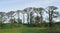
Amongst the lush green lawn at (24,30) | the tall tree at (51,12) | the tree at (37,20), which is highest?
the tall tree at (51,12)

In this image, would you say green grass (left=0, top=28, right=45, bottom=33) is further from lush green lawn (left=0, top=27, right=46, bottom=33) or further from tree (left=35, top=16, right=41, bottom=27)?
tree (left=35, top=16, right=41, bottom=27)

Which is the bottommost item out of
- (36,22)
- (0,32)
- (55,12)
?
(0,32)

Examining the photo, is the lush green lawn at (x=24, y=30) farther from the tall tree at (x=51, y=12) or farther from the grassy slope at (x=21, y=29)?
the tall tree at (x=51, y=12)

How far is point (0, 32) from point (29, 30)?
0.80m

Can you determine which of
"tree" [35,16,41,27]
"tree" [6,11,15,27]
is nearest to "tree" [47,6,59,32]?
"tree" [35,16,41,27]

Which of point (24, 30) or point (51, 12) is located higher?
point (51, 12)

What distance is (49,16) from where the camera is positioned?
401 centimetres

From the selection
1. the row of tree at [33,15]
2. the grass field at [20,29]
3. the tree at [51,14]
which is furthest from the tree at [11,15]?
the tree at [51,14]

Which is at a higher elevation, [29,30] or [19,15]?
[19,15]

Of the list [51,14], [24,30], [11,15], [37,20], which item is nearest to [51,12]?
[51,14]

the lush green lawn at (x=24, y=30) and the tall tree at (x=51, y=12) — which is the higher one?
the tall tree at (x=51, y=12)

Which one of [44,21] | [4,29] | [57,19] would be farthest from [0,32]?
[57,19]

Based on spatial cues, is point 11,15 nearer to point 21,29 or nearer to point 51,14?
point 21,29

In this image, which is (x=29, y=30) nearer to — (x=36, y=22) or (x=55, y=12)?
(x=36, y=22)
